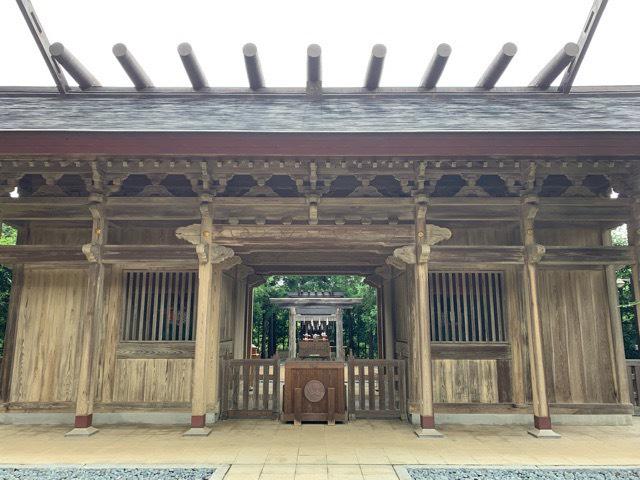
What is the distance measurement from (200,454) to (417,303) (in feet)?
10.5

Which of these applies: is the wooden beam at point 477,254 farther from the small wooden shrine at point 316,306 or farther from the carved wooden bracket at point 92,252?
the small wooden shrine at point 316,306

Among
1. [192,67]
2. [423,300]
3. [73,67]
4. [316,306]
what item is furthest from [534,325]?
[316,306]

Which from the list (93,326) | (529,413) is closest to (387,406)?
(529,413)

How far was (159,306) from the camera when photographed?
645 centimetres

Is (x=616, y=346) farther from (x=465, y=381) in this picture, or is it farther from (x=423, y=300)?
(x=423, y=300)

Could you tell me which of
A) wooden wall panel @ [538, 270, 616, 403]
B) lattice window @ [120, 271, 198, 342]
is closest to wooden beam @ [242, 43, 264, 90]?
lattice window @ [120, 271, 198, 342]

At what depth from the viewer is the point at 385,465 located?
4258 mm

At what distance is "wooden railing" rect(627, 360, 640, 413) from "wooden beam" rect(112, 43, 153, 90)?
9.59m

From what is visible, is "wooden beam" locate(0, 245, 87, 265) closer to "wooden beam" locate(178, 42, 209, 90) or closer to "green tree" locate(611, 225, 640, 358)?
"wooden beam" locate(178, 42, 209, 90)

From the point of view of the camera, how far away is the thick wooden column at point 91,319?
5453 millimetres

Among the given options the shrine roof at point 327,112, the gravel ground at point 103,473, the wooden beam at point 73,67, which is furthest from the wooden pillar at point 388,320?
the wooden beam at point 73,67

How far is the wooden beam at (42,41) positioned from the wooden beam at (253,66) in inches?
126

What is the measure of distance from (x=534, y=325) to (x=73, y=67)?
8137mm

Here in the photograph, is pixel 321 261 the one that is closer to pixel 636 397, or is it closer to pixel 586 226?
pixel 586 226
